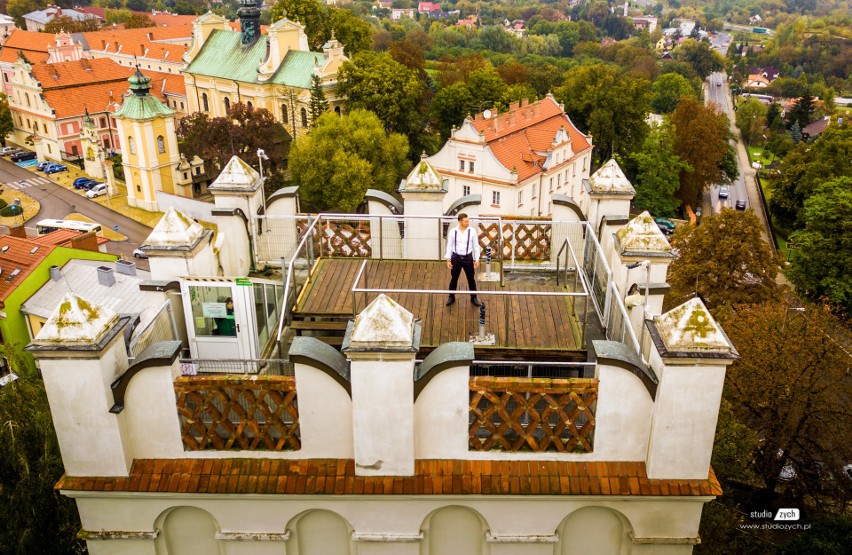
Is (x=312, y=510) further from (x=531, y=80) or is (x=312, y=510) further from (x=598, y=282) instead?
(x=531, y=80)

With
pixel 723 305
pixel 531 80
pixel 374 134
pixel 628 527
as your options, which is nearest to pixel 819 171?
pixel 723 305

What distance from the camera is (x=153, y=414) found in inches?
342

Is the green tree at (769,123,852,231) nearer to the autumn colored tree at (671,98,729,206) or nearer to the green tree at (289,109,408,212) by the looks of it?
the autumn colored tree at (671,98,729,206)

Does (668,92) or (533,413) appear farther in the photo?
(668,92)

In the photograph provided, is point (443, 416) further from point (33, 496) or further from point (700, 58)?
point (700, 58)

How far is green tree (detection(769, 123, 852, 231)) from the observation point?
A: 57281 millimetres

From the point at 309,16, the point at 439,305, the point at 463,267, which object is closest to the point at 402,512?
the point at 439,305

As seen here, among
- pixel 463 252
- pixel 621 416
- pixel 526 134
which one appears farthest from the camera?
pixel 526 134

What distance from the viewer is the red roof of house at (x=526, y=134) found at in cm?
5712

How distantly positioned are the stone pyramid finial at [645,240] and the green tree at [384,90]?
182 feet

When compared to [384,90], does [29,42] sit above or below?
below

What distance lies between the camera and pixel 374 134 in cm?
5741

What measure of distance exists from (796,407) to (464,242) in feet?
63.2

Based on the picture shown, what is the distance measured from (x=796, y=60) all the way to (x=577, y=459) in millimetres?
213968
